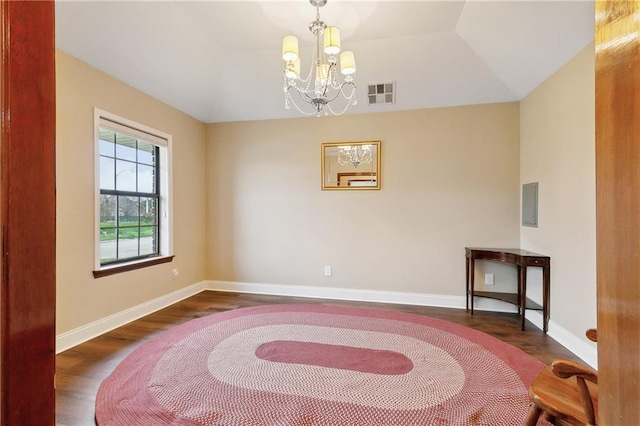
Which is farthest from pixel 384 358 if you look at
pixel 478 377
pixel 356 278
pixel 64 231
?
pixel 64 231

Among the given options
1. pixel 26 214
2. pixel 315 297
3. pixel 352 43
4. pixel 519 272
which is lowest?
pixel 315 297

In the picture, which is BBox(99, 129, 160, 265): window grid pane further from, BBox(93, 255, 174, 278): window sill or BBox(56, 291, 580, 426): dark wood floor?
BBox(56, 291, 580, 426): dark wood floor

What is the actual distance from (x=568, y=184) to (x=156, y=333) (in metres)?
4.02

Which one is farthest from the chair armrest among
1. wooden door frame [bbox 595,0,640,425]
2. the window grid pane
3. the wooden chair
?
the window grid pane

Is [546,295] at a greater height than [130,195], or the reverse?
[130,195]

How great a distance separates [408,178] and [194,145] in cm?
302

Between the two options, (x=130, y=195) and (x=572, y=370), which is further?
(x=130, y=195)

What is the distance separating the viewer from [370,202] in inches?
158

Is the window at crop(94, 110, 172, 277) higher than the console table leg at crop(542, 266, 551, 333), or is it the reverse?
the window at crop(94, 110, 172, 277)

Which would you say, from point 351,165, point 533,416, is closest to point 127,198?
point 351,165

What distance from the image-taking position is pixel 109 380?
210 centimetres

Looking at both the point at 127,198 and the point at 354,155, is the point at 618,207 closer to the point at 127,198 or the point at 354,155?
the point at 354,155

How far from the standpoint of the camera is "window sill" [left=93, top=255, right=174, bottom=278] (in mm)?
2943

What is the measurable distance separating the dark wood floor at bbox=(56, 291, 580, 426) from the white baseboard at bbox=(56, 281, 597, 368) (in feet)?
0.26
